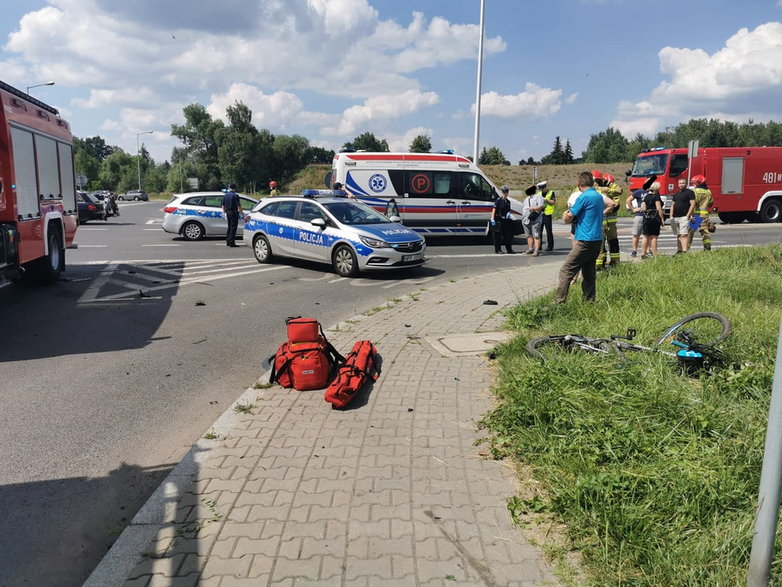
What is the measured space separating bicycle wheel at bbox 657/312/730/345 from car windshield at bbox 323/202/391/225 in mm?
7789

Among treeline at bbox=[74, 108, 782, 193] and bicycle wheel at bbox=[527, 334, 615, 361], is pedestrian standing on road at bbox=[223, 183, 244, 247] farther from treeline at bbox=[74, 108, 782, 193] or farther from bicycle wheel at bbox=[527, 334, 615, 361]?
treeline at bbox=[74, 108, 782, 193]

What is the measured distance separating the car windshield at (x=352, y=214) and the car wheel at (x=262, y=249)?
A: 203cm

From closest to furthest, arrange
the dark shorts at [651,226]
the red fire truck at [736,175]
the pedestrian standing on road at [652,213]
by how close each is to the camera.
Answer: the pedestrian standing on road at [652,213]
the dark shorts at [651,226]
the red fire truck at [736,175]

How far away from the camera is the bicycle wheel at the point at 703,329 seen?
5.29m

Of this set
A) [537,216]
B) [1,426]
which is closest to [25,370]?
[1,426]

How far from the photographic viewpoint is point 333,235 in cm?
1227

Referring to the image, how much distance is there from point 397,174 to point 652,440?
15101 millimetres

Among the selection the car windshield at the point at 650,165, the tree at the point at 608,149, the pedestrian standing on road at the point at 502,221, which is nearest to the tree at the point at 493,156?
the tree at the point at 608,149

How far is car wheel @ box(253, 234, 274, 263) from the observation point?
14.1 meters

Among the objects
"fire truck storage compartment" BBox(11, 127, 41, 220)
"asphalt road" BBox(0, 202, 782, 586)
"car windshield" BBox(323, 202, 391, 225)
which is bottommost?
"asphalt road" BBox(0, 202, 782, 586)

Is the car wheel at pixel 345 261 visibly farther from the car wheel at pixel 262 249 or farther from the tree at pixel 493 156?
the tree at pixel 493 156

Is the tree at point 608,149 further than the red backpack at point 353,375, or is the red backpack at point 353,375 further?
the tree at point 608,149

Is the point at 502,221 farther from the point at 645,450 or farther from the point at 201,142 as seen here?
the point at 201,142

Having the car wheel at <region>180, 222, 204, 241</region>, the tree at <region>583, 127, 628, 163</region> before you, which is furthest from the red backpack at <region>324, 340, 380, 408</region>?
the tree at <region>583, 127, 628, 163</region>
